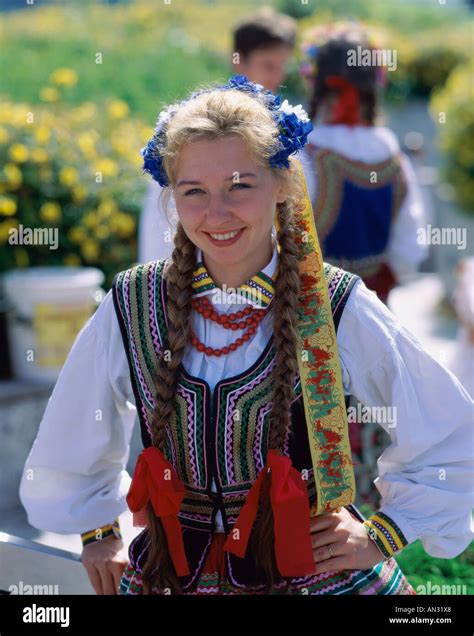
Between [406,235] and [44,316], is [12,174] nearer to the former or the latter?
[44,316]

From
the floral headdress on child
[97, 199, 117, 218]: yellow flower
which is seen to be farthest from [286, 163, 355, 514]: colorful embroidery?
[97, 199, 117, 218]: yellow flower

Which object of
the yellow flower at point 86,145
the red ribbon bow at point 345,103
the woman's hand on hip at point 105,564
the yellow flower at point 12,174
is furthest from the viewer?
the yellow flower at point 86,145

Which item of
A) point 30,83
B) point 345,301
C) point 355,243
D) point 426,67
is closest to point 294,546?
point 345,301

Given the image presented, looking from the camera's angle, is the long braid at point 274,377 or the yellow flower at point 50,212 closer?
the long braid at point 274,377

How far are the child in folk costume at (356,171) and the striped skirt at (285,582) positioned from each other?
2.04 m

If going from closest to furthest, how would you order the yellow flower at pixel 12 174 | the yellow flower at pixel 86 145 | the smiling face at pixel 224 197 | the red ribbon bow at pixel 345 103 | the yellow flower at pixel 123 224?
the smiling face at pixel 224 197
the red ribbon bow at pixel 345 103
the yellow flower at pixel 12 174
the yellow flower at pixel 123 224
the yellow flower at pixel 86 145

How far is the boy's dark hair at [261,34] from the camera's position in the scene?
4.34 meters

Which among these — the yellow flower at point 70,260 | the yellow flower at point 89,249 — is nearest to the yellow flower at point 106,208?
the yellow flower at point 89,249

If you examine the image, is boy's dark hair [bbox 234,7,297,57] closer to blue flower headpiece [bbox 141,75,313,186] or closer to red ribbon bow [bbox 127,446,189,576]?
blue flower headpiece [bbox 141,75,313,186]

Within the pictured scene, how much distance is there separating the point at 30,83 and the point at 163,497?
651 cm

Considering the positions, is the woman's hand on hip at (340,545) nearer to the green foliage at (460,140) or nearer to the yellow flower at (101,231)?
the yellow flower at (101,231)

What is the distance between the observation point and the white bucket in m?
4.74

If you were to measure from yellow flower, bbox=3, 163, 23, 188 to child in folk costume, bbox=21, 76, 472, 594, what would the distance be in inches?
115

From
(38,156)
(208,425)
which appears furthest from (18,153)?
(208,425)
